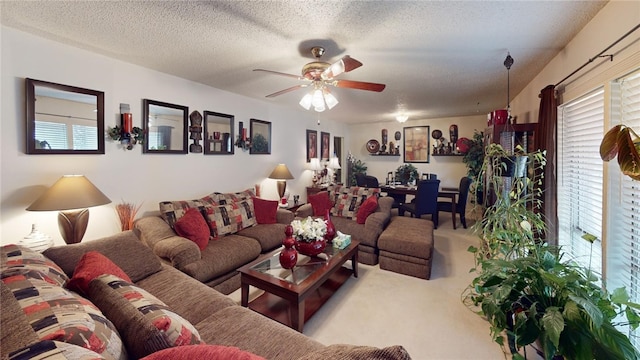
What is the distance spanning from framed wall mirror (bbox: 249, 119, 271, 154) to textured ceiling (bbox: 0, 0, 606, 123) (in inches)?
A: 47.1

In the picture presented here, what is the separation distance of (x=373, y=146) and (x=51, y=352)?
715 cm

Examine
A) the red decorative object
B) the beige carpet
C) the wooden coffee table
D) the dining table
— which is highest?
the dining table

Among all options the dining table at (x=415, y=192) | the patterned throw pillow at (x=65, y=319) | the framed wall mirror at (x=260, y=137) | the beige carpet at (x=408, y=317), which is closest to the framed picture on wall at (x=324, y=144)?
the dining table at (x=415, y=192)

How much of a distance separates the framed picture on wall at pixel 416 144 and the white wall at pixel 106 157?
434 cm

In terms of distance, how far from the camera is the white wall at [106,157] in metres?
2.01

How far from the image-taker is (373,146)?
7.28 metres

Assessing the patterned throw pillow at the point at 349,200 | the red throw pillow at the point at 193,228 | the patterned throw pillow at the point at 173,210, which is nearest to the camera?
the red throw pillow at the point at 193,228

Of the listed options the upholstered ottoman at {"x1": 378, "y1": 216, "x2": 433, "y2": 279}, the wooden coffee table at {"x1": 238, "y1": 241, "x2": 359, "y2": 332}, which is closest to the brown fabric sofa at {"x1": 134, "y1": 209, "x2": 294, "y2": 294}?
the wooden coffee table at {"x1": 238, "y1": 241, "x2": 359, "y2": 332}

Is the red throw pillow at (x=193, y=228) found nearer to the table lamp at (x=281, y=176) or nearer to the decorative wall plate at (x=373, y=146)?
the table lamp at (x=281, y=176)

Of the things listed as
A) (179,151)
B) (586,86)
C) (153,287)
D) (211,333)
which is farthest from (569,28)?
(179,151)

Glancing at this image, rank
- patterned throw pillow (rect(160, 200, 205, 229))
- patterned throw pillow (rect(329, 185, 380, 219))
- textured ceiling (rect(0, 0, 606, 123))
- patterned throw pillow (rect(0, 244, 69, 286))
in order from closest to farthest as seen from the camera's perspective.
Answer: patterned throw pillow (rect(0, 244, 69, 286)), textured ceiling (rect(0, 0, 606, 123)), patterned throw pillow (rect(160, 200, 205, 229)), patterned throw pillow (rect(329, 185, 380, 219))

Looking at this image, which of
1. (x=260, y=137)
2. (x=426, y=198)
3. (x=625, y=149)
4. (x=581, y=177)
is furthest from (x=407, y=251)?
(x=260, y=137)

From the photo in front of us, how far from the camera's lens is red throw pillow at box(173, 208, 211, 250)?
257 cm

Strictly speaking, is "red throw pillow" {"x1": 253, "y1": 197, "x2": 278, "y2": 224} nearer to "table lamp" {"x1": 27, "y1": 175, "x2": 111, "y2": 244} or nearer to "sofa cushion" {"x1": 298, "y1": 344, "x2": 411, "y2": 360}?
"table lamp" {"x1": 27, "y1": 175, "x2": 111, "y2": 244}
